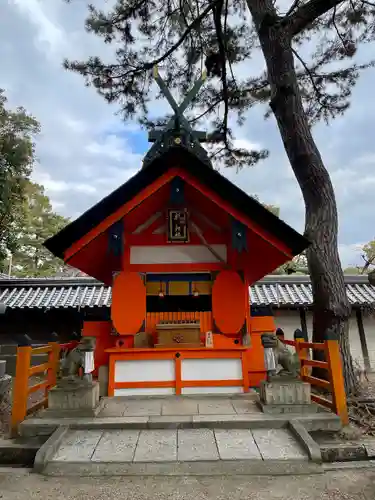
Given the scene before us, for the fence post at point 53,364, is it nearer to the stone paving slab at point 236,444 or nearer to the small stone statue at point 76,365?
the small stone statue at point 76,365

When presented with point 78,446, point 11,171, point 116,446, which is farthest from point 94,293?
point 116,446

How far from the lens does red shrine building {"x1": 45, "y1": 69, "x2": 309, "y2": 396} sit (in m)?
5.49

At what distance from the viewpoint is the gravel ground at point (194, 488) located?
10.2ft

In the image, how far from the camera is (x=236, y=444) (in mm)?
3844

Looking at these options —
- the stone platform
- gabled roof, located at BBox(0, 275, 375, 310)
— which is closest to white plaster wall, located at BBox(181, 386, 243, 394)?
the stone platform

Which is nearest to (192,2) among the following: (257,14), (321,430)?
(257,14)

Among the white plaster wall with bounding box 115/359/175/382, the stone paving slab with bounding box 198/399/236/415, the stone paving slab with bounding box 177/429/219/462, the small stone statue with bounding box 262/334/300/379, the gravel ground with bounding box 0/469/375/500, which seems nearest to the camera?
the gravel ground with bounding box 0/469/375/500

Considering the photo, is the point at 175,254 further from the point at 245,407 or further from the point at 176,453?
the point at 176,453

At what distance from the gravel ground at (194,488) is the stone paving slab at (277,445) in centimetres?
22

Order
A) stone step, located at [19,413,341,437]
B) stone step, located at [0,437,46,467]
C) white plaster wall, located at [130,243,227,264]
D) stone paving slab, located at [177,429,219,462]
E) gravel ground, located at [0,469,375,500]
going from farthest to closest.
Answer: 1. white plaster wall, located at [130,243,227,264]
2. stone step, located at [19,413,341,437]
3. stone step, located at [0,437,46,467]
4. stone paving slab, located at [177,429,219,462]
5. gravel ground, located at [0,469,375,500]

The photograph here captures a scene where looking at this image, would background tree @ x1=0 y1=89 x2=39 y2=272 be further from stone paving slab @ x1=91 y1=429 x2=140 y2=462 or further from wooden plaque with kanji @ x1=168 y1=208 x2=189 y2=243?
stone paving slab @ x1=91 y1=429 x2=140 y2=462

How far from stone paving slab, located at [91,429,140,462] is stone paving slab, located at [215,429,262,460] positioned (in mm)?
969

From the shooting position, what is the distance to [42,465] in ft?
11.7

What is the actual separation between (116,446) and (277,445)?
179 centimetres
